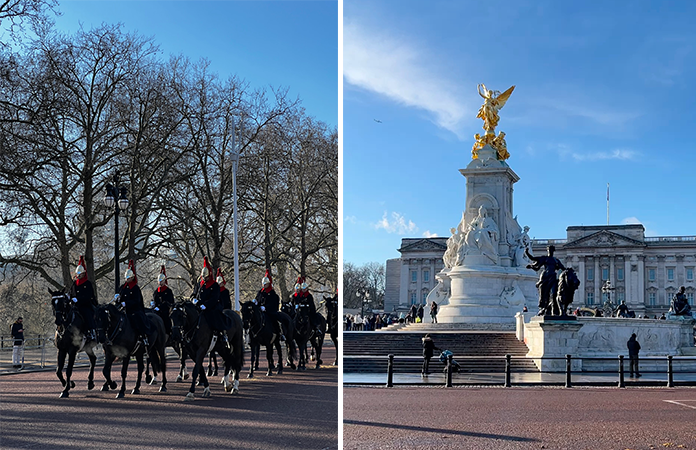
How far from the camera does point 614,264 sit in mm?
107062

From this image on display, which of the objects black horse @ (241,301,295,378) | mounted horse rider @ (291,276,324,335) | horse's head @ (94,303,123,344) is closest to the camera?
horse's head @ (94,303,123,344)

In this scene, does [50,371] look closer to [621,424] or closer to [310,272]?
[621,424]

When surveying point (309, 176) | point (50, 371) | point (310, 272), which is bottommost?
point (50, 371)

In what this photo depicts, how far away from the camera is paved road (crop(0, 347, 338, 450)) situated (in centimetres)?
923

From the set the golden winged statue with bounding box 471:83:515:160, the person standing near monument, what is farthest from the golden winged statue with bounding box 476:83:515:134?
the person standing near monument

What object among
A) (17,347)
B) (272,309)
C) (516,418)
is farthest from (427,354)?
(17,347)

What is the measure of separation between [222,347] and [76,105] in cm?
1720

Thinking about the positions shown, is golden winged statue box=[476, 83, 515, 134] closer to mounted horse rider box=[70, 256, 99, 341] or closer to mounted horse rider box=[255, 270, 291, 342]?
mounted horse rider box=[255, 270, 291, 342]

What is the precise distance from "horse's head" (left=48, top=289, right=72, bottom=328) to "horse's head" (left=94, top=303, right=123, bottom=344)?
0.51 metres

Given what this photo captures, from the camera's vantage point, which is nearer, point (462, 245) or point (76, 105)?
point (76, 105)

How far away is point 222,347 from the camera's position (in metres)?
14.8

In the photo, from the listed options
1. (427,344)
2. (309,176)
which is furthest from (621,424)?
(309,176)

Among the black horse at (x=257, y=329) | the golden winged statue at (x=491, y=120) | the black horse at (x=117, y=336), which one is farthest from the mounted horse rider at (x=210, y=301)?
the golden winged statue at (x=491, y=120)

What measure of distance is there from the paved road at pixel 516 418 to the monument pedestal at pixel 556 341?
238 inches
